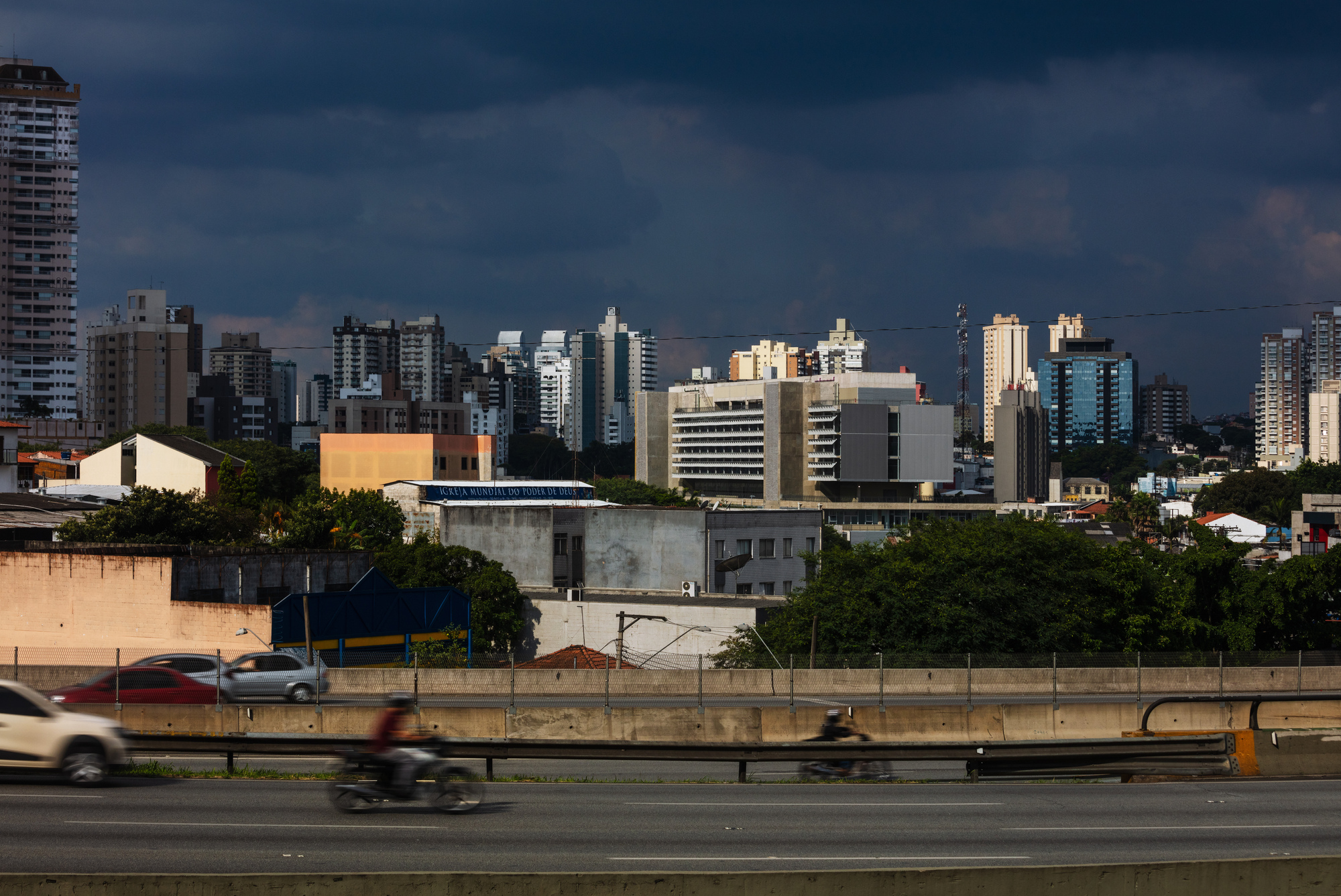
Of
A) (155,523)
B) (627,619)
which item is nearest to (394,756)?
→ (627,619)

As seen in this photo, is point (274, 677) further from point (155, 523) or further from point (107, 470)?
point (107, 470)

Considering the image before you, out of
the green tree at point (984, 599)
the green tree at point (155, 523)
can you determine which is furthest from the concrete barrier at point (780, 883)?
the green tree at point (155, 523)

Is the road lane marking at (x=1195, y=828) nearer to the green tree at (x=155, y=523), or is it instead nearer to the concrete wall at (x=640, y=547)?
the green tree at (x=155, y=523)

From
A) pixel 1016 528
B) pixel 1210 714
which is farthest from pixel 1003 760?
pixel 1016 528

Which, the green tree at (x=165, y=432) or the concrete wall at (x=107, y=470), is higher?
the green tree at (x=165, y=432)

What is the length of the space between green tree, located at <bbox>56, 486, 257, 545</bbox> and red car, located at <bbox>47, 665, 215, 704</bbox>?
1111 inches

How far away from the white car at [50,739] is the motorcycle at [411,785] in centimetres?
365

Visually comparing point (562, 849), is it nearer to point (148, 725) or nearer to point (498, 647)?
point (148, 725)

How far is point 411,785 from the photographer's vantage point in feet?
51.6

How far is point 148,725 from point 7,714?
28.9 ft

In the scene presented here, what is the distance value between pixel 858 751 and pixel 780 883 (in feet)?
27.9

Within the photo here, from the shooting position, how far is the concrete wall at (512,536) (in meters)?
71.1

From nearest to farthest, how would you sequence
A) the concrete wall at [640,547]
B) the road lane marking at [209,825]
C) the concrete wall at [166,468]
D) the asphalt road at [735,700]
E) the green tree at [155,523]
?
1. the road lane marking at [209,825]
2. the asphalt road at [735,700]
3. the green tree at [155,523]
4. the concrete wall at [640,547]
5. the concrete wall at [166,468]

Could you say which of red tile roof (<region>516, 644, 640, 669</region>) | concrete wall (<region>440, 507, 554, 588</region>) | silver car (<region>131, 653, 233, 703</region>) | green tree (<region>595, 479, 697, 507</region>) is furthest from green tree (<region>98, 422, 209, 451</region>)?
silver car (<region>131, 653, 233, 703</region>)
